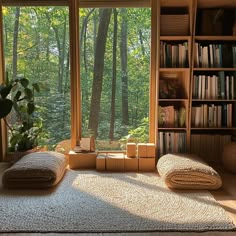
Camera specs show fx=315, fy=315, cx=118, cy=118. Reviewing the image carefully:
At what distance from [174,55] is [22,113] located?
1.90 metres

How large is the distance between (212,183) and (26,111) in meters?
2.20

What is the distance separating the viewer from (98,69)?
384 cm

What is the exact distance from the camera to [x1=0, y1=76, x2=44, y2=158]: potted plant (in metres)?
3.50

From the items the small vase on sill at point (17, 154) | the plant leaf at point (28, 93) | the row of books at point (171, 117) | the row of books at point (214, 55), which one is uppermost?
the row of books at point (214, 55)

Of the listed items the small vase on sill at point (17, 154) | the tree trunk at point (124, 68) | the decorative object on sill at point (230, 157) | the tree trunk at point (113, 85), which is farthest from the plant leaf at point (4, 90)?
the decorative object on sill at point (230, 157)

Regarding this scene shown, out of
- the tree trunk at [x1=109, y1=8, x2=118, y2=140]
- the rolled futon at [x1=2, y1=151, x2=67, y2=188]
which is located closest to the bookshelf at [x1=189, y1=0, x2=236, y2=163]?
the tree trunk at [x1=109, y1=8, x2=118, y2=140]

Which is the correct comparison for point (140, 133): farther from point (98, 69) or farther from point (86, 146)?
point (98, 69)

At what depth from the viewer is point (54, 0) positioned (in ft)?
12.2

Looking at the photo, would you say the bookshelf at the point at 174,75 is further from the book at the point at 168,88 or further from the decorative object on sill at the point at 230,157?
the decorative object on sill at the point at 230,157

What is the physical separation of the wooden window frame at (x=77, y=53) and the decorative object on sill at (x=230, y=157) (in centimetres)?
79

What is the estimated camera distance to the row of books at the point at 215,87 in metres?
3.60

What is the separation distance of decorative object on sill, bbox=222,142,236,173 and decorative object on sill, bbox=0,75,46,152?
7.05 ft

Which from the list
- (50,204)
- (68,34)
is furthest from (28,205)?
(68,34)

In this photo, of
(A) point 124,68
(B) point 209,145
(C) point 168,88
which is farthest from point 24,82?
(B) point 209,145
